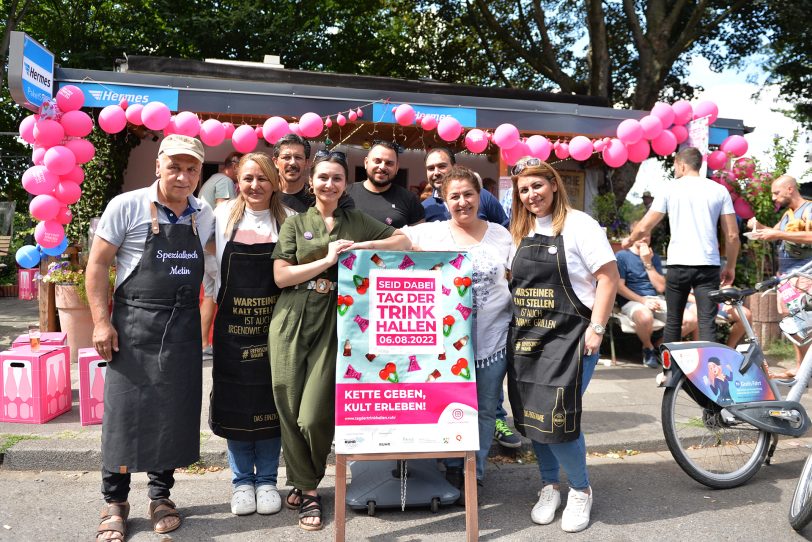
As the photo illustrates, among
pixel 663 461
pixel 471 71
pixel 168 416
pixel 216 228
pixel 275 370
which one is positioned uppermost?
pixel 471 71

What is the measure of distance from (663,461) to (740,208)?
5520 mm

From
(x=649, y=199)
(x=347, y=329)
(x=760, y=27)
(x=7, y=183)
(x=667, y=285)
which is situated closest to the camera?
(x=347, y=329)

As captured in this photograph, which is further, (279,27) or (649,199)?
(279,27)

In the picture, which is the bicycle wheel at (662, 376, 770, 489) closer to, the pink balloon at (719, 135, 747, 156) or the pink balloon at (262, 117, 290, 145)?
the pink balloon at (262, 117, 290, 145)

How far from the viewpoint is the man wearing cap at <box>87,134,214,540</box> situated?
3096 mm

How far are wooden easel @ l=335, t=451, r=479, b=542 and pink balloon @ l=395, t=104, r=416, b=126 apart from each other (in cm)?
565

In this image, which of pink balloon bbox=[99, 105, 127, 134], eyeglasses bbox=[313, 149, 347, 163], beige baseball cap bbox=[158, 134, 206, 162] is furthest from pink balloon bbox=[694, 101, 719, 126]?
pink balloon bbox=[99, 105, 127, 134]

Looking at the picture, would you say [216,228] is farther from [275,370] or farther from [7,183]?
[7,183]

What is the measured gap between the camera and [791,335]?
168 inches

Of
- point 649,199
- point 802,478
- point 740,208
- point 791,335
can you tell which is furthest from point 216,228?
point 649,199

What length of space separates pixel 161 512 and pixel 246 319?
1.06 m

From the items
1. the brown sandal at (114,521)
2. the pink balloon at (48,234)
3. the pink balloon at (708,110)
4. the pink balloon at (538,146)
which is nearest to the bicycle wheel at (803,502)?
the brown sandal at (114,521)

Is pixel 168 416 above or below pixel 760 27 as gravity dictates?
below

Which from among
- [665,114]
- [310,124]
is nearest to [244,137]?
[310,124]
